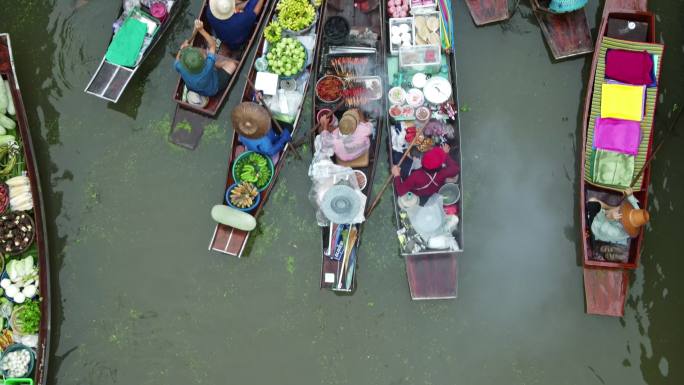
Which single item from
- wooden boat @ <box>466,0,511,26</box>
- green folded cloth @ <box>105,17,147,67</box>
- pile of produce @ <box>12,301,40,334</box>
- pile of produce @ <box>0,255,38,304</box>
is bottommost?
pile of produce @ <box>12,301,40,334</box>

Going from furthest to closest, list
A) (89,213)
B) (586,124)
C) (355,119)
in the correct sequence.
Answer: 1. (89,213)
2. (586,124)
3. (355,119)

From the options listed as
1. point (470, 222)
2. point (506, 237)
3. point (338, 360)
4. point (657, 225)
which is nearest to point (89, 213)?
point (338, 360)

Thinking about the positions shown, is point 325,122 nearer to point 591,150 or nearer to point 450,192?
point 450,192

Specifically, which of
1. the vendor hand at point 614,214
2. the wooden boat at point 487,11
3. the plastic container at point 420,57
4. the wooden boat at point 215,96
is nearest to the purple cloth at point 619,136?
the vendor hand at point 614,214

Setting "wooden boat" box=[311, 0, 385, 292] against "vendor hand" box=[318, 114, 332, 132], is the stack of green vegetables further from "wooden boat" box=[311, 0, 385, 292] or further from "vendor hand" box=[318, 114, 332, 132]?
"vendor hand" box=[318, 114, 332, 132]

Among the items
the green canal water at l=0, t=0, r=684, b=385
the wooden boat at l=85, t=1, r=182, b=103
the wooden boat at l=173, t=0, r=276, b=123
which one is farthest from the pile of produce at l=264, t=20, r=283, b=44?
the wooden boat at l=85, t=1, r=182, b=103

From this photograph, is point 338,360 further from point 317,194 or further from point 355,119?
point 355,119
